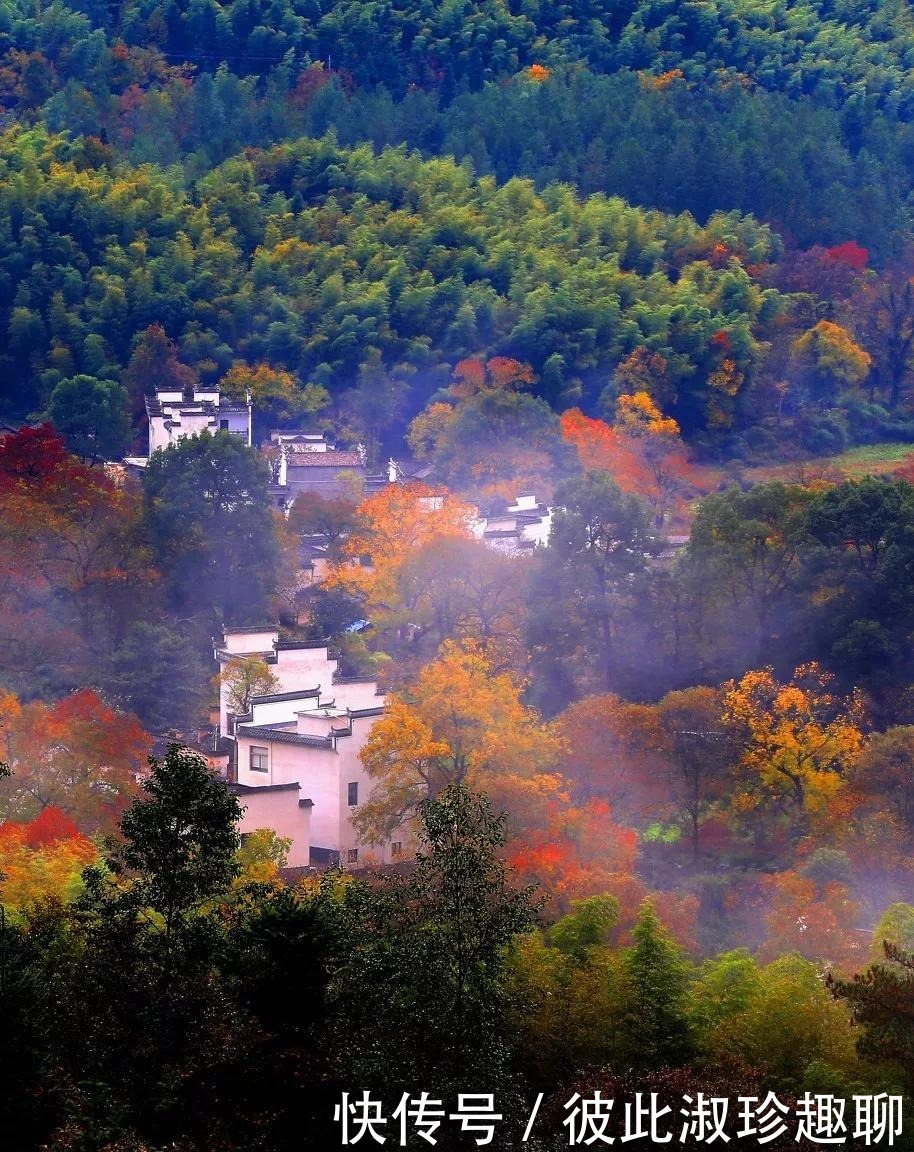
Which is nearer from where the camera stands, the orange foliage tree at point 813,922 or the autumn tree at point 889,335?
the orange foliage tree at point 813,922

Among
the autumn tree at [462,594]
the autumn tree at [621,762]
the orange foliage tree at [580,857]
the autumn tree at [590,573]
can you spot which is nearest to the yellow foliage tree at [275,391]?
the autumn tree at [462,594]

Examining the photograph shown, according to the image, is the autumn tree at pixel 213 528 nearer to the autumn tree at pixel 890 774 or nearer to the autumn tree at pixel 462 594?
the autumn tree at pixel 462 594

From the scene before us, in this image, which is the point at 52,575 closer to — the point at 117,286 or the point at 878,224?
the point at 117,286

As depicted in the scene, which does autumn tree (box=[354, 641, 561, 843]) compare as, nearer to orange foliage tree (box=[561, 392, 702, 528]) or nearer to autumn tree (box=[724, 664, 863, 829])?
autumn tree (box=[724, 664, 863, 829])

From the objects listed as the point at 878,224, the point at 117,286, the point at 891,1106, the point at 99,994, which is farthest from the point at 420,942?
the point at 878,224

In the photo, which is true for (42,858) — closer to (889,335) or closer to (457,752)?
(457,752)

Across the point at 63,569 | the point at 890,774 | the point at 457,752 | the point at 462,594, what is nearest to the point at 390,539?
the point at 462,594
